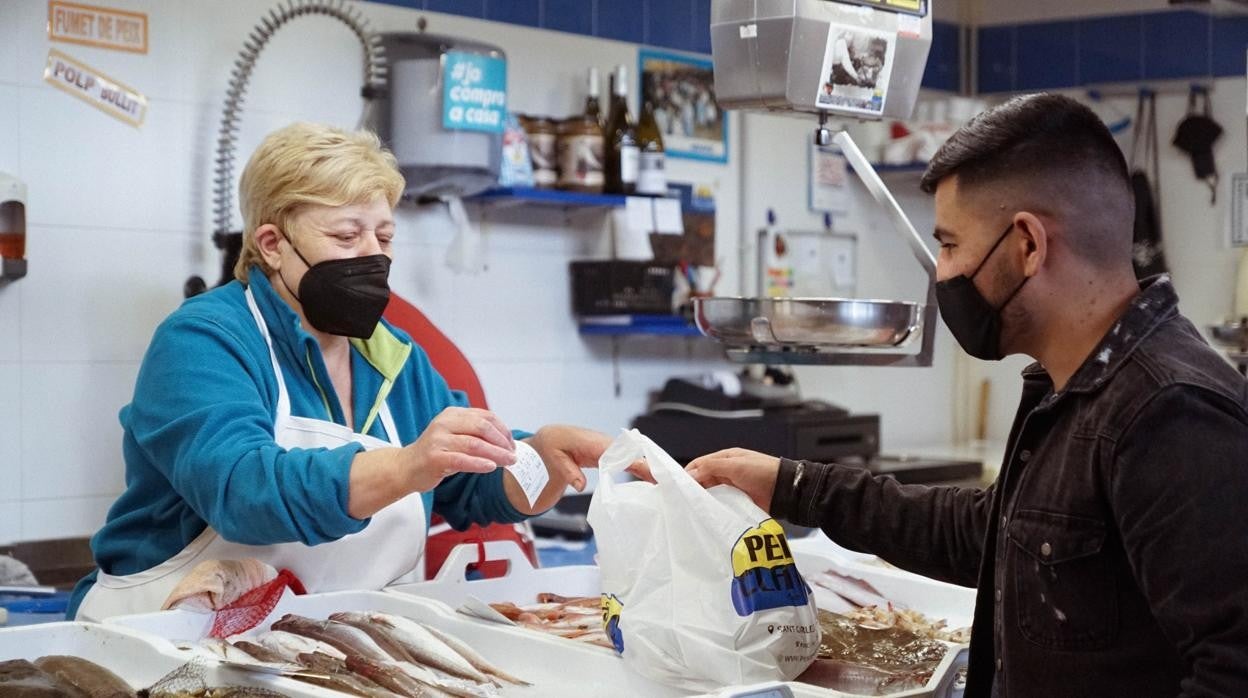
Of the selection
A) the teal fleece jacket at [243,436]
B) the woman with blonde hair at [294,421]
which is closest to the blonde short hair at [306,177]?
the woman with blonde hair at [294,421]

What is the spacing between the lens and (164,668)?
203 cm

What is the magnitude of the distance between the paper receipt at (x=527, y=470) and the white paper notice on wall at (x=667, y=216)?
3201 millimetres

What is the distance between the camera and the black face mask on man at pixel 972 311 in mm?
1851

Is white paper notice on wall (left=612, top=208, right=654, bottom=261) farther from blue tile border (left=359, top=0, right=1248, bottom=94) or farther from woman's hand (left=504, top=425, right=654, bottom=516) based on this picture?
woman's hand (left=504, top=425, right=654, bottom=516)

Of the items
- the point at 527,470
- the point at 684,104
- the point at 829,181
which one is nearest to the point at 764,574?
the point at 527,470

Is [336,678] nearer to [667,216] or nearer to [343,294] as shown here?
[343,294]

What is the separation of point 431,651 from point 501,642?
5.9 inches

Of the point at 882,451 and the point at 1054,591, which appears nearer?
the point at 1054,591

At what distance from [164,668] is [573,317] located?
11.9 feet

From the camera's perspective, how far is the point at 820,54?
255cm

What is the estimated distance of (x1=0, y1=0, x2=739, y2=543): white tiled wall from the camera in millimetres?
4176

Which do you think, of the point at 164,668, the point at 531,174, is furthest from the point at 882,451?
the point at 164,668

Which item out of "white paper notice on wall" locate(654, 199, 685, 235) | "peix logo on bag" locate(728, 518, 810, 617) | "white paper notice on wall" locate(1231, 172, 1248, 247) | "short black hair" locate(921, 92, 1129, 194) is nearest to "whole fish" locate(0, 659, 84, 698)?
"peix logo on bag" locate(728, 518, 810, 617)

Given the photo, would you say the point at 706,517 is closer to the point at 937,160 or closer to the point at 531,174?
the point at 937,160
